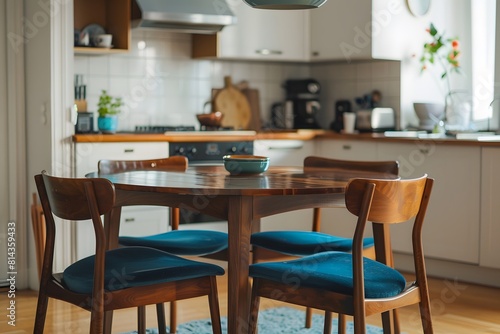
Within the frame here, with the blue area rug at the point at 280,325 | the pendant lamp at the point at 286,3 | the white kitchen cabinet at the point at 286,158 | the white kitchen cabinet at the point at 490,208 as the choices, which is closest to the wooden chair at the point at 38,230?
the blue area rug at the point at 280,325

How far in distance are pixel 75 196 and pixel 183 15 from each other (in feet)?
8.81

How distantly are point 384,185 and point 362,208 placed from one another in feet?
0.34

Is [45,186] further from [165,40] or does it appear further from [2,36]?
[165,40]

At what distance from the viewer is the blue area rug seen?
3705 millimetres

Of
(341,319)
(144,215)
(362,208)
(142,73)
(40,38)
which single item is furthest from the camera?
(142,73)

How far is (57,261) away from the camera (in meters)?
4.46

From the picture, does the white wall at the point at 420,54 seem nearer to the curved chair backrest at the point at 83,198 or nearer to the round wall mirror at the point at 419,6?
the round wall mirror at the point at 419,6

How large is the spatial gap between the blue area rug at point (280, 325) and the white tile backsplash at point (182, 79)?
73.3 inches

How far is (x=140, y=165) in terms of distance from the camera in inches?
141

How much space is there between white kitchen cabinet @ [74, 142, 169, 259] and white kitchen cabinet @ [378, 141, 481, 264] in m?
1.47

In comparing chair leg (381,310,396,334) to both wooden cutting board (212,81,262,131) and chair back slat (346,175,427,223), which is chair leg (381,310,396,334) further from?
wooden cutting board (212,81,262,131)

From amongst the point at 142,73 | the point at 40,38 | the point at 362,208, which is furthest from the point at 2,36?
the point at 362,208

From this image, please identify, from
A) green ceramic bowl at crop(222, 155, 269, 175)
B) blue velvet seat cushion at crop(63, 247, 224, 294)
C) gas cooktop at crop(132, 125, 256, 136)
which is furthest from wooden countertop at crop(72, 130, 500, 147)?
blue velvet seat cushion at crop(63, 247, 224, 294)

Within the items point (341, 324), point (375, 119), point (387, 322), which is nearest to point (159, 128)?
point (375, 119)
